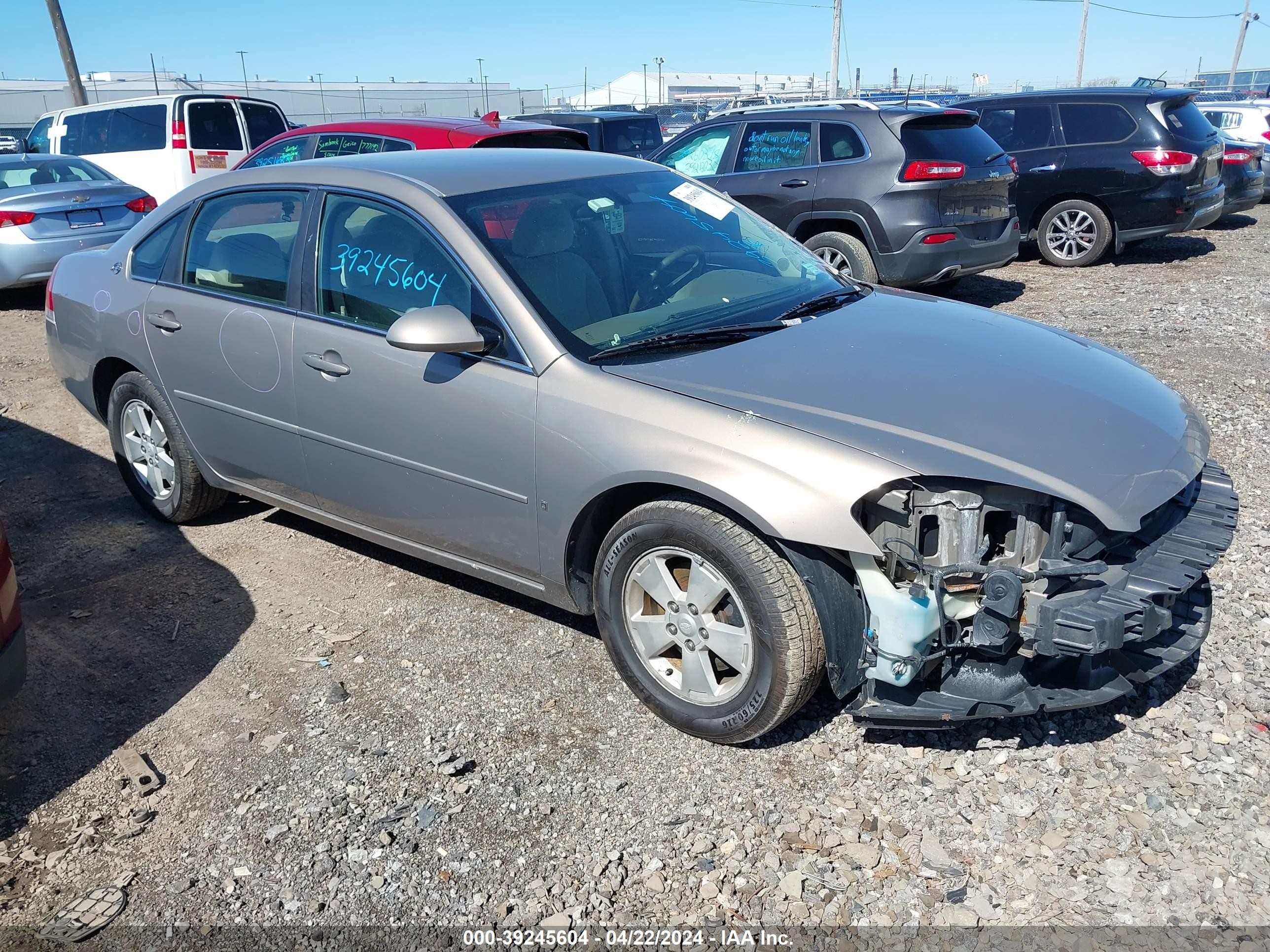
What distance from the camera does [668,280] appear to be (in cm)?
380

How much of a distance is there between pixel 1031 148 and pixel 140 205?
368 inches

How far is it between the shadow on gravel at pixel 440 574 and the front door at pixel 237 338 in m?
0.44

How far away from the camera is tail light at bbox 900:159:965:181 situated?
8.12 m

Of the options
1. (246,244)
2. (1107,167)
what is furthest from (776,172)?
(246,244)

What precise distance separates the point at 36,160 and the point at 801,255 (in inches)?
378

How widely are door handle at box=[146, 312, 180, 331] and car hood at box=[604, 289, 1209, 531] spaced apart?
7.60ft

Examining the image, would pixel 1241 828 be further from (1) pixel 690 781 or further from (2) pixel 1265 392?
(2) pixel 1265 392

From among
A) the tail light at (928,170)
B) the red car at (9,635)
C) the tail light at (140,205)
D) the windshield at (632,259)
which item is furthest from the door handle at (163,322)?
the tail light at (140,205)

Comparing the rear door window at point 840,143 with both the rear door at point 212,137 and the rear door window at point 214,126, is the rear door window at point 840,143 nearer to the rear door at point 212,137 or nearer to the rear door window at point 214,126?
the rear door at point 212,137

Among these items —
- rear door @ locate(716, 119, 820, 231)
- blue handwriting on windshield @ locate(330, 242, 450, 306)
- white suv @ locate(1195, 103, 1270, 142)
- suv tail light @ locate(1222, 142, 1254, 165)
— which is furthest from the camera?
white suv @ locate(1195, 103, 1270, 142)

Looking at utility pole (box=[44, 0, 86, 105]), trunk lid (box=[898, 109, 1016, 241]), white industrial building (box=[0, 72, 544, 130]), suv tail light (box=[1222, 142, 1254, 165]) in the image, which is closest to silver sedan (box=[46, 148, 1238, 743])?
trunk lid (box=[898, 109, 1016, 241])

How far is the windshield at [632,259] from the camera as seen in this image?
11.6 feet

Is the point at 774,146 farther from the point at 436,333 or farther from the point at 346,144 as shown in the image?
the point at 436,333

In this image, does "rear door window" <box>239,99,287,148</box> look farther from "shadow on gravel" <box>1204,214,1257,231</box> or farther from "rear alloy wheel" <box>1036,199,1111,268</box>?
"shadow on gravel" <box>1204,214,1257,231</box>
